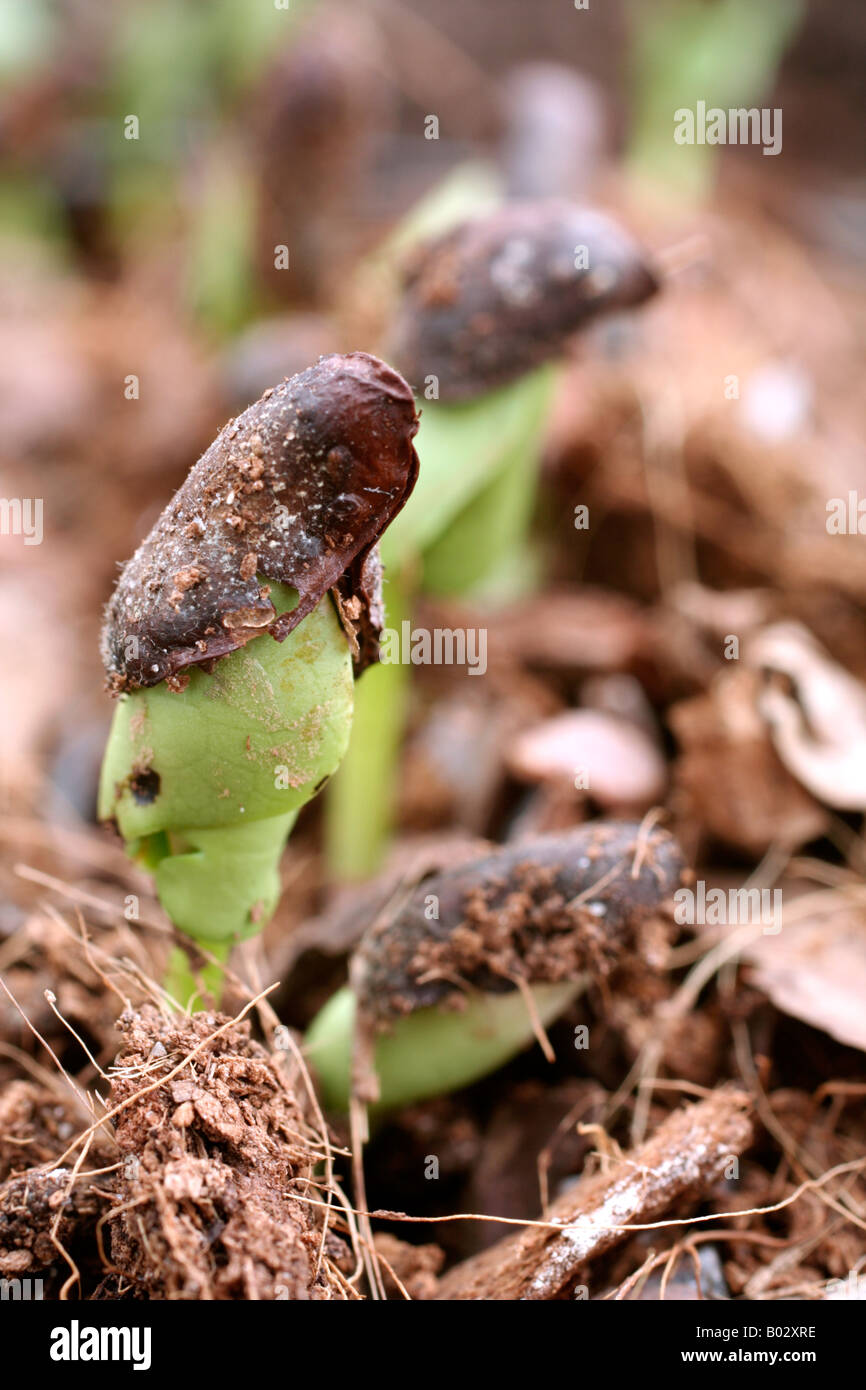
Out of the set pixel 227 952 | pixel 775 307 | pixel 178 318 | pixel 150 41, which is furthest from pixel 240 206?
pixel 227 952

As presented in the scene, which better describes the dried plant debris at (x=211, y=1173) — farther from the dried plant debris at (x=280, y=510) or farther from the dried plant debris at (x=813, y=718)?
the dried plant debris at (x=813, y=718)

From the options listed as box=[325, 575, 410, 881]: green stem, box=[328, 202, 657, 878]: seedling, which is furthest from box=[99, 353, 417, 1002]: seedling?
box=[325, 575, 410, 881]: green stem

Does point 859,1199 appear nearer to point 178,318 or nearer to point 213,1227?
point 213,1227

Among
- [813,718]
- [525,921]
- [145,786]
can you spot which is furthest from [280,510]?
[813,718]

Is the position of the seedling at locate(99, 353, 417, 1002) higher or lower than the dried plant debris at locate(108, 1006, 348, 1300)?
higher

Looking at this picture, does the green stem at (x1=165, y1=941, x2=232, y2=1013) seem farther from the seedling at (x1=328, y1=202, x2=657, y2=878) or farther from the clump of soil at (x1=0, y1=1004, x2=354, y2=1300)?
the seedling at (x1=328, y1=202, x2=657, y2=878)

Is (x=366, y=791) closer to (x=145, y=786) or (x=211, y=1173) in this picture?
(x=145, y=786)

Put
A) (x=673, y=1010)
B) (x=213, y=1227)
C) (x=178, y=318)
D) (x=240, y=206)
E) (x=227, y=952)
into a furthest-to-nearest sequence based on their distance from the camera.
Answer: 1. (x=178, y=318)
2. (x=240, y=206)
3. (x=673, y=1010)
4. (x=227, y=952)
5. (x=213, y=1227)
